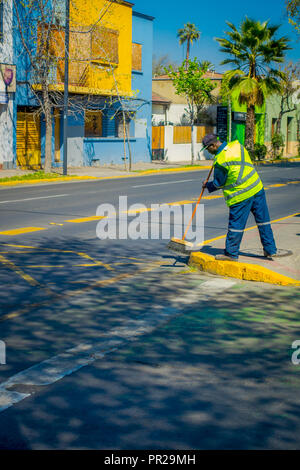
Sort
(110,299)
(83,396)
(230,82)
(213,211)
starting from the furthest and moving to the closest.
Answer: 1. (230,82)
2. (213,211)
3. (110,299)
4. (83,396)

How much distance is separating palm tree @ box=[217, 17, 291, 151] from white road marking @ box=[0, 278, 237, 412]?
30.6 metres

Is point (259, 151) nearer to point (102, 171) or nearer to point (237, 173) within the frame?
point (102, 171)

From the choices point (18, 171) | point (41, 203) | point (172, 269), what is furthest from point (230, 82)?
point (172, 269)

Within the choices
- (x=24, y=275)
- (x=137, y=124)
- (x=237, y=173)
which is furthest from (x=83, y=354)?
(x=137, y=124)

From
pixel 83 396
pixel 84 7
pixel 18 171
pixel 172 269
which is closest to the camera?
pixel 83 396

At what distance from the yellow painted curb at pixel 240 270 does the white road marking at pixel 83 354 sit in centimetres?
107

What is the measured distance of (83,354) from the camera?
5.14 metres

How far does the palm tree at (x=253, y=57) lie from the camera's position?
117ft

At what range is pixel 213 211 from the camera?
14.6 metres

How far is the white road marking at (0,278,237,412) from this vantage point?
450cm

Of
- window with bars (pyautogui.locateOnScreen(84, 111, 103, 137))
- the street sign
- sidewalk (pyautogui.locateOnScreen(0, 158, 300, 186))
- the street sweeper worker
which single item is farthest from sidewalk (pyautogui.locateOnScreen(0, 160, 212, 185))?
the street sweeper worker
